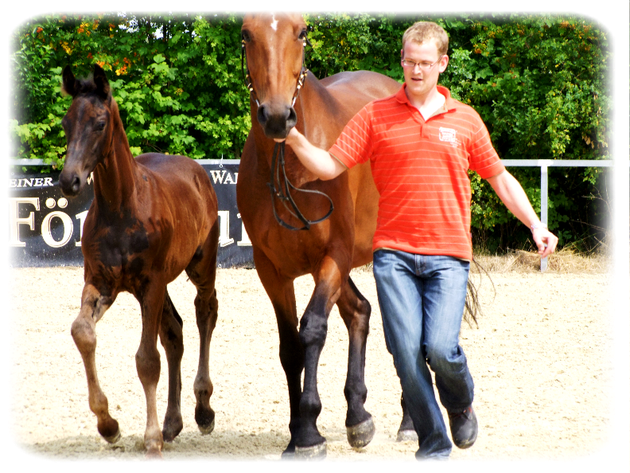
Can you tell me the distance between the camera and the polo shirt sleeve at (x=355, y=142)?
370 cm

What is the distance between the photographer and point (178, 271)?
4.85m

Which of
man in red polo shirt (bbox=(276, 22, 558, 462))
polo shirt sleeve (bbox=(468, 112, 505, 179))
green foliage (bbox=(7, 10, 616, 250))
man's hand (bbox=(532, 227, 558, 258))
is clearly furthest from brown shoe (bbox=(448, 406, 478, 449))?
green foliage (bbox=(7, 10, 616, 250))

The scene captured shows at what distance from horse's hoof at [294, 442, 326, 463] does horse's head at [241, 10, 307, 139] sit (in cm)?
169

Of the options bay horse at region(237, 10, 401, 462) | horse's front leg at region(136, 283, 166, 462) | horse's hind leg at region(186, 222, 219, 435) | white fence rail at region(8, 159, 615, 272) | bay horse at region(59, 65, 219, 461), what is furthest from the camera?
white fence rail at region(8, 159, 615, 272)

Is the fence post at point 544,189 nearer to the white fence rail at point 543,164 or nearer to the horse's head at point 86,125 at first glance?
the white fence rail at point 543,164

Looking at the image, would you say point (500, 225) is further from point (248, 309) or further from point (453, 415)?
point (453, 415)

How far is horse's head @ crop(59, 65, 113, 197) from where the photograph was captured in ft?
13.2

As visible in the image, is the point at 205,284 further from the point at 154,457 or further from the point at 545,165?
the point at 545,165

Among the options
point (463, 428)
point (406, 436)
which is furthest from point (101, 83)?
point (406, 436)

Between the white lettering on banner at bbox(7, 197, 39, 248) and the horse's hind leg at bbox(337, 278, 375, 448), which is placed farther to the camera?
the white lettering on banner at bbox(7, 197, 39, 248)

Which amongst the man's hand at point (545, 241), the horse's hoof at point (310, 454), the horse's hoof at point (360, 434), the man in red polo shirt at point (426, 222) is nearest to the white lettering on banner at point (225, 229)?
the horse's hoof at point (360, 434)

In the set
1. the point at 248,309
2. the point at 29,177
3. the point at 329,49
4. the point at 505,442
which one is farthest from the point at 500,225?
the point at 505,442

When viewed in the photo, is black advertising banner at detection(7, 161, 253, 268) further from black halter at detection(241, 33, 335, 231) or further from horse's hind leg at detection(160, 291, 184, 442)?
black halter at detection(241, 33, 335, 231)

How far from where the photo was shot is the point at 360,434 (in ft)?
14.1
